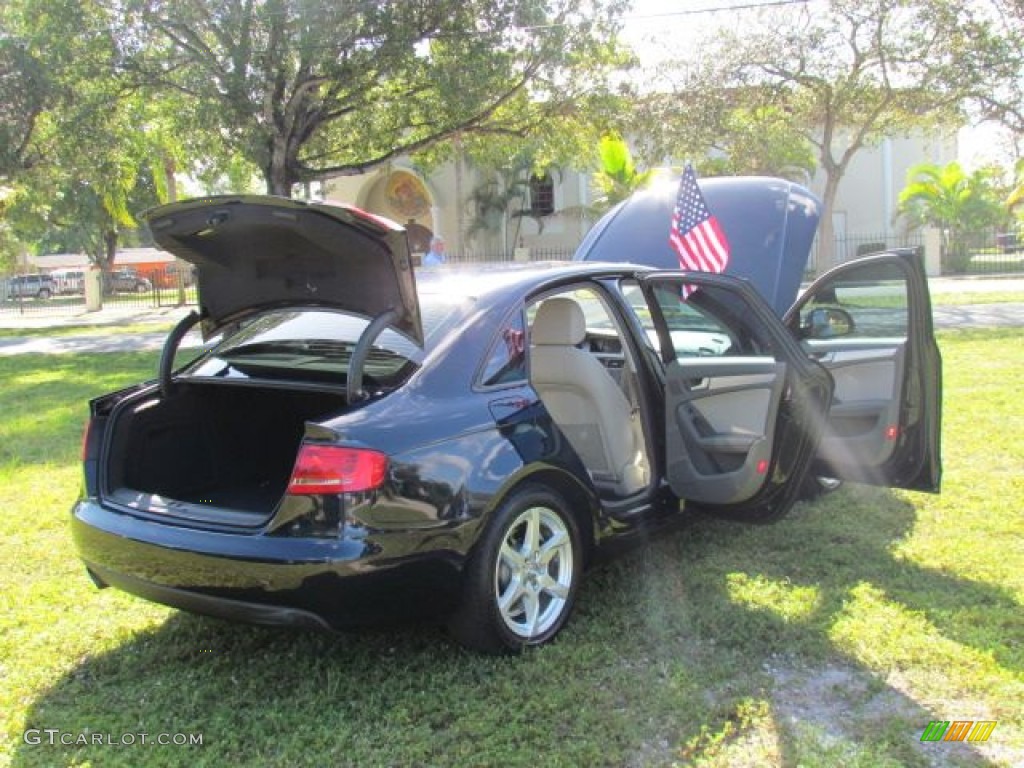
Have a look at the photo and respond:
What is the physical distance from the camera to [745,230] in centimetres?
725

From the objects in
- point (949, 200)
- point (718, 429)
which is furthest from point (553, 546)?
point (949, 200)

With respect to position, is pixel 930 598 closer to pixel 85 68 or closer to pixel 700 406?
pixel 700 406

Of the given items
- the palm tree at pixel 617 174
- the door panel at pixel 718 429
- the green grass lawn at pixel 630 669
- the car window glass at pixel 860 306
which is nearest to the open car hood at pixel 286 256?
the green grass lawn at pixel 630 669

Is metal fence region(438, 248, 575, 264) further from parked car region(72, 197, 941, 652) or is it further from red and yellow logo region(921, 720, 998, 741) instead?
red and yellow logo region(921, 720, 998, 741)

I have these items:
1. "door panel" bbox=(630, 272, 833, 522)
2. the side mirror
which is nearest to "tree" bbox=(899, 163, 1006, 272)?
the side mirror

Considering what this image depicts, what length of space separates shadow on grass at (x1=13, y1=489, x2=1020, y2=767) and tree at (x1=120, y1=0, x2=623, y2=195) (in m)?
11.4

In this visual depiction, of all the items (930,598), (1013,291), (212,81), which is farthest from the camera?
(1013,291)

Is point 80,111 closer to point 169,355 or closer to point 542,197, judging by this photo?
point 169,355

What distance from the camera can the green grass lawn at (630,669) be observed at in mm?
2986

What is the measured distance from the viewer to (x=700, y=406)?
437 centimetres

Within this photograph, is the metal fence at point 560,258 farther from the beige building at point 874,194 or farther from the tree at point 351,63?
the tree at point 351,63

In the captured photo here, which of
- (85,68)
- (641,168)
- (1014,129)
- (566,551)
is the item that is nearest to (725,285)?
(566,551)

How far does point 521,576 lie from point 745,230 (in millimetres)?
4559

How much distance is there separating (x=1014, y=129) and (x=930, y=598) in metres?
18.4
